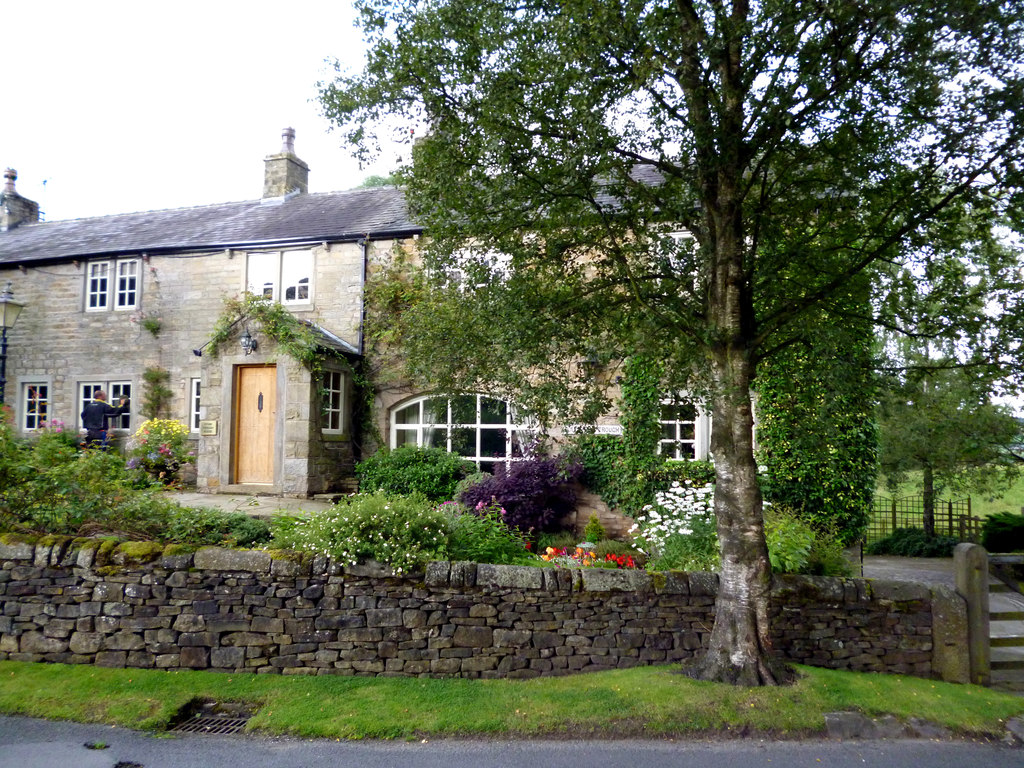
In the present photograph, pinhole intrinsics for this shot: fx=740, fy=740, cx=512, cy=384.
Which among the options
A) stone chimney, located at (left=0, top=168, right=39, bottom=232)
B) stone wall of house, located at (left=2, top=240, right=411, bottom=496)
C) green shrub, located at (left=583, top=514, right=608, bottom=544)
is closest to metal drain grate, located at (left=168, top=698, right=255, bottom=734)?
green shrub, located at (left=583, top=514, right=608, bottom=544)

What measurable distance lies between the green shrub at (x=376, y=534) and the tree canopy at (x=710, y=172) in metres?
1.54

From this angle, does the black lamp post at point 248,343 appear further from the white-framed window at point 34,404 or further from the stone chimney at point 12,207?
the stone chimney at point 12,207

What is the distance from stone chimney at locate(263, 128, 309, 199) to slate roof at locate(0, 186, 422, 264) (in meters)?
0.37

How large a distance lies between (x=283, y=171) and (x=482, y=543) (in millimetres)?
14411

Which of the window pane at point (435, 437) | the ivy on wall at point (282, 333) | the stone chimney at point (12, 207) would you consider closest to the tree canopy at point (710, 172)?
the ivy on wall at point (282, 333)

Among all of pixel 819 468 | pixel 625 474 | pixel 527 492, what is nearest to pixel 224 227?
pixel 527 492

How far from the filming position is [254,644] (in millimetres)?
7113

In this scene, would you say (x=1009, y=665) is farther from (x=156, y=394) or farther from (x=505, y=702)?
(x=156, y=394)

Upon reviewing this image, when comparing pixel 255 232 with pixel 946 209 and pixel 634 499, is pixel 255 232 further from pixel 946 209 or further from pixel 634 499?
pixel 946 209

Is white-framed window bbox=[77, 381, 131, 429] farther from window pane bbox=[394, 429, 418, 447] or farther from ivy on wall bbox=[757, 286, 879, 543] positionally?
ivy on wall bbox=[757, 286, 879, 543]

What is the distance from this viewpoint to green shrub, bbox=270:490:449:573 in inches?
283

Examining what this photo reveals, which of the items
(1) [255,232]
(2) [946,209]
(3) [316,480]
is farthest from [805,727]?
(1) [255,232]

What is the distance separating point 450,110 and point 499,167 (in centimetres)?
83

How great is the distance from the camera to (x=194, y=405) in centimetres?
1661
